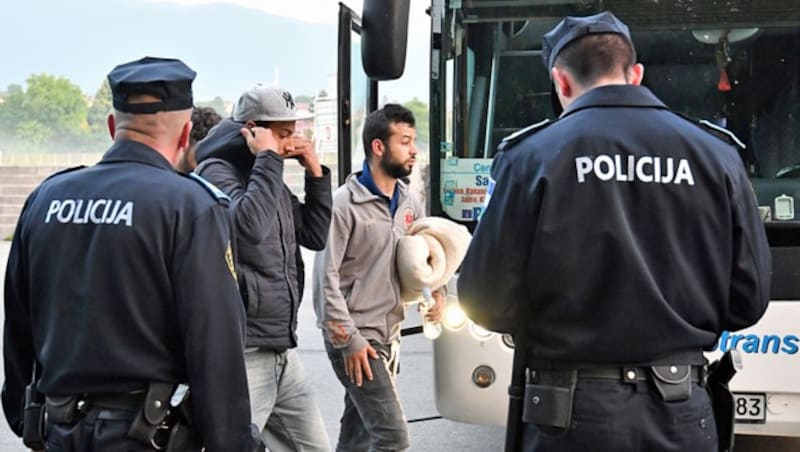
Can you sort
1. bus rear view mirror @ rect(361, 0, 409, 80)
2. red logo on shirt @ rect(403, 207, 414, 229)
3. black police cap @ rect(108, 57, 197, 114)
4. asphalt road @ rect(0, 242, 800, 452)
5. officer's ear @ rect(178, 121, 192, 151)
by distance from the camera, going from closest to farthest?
black police cap @ rect(108, 57, 197, 114) < officer's ear @ rect(178, 121, 192, 151) < bus rear view mirror @ rect(361, 0, 409, 80) < red logo on shirt @ rect(403, 207, 414, 229) < asphalt road @ rect(0, 242, 800, 452)

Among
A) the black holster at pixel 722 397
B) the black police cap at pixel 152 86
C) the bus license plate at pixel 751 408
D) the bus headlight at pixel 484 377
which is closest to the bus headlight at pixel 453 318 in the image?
the bus headlight at pixel 484 377

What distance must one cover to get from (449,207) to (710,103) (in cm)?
127

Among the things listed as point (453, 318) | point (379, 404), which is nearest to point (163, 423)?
point (379, 404)

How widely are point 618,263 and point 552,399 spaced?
38 cm

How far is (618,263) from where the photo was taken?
2.67 m

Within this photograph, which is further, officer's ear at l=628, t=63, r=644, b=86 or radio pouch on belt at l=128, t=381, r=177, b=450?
officer's ear at l=628, t=63, r=644, b=86

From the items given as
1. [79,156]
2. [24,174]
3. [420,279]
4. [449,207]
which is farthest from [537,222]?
[79,156]

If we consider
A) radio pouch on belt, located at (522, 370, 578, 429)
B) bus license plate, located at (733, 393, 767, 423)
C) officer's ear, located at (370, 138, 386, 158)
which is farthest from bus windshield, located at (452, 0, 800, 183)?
radio pouch on belt, located at (522, 370, 578, 429)

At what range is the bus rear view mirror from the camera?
4551 millimetres

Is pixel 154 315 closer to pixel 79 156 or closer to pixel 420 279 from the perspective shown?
pixel 420 279

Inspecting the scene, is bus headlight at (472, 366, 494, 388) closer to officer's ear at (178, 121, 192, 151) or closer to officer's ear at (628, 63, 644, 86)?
officer's ear at (628, 63, 644, 86)

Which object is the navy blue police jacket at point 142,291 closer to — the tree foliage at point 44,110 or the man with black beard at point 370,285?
the man with black beard at point 370,285

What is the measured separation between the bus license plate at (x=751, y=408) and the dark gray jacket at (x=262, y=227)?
2019 millimetres

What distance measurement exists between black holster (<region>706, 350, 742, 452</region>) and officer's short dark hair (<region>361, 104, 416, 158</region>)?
214cm
